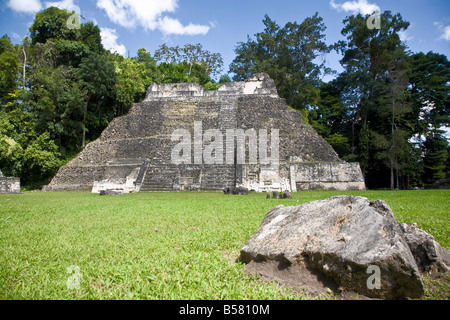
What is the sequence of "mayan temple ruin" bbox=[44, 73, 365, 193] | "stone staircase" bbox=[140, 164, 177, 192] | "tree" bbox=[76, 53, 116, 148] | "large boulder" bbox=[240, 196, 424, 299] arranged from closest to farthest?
"large boulder" bbox=[240, 196, 424, 299], "stone staircase" bbox=[140, 164, 177, 192], "mayan temple ruin" bbox=[44, 73, 365, 193], "tree" bbox=[76, 53, 116, 148]

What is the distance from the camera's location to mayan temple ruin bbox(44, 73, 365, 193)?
43.3 ft

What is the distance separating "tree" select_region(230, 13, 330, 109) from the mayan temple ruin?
4269 mm

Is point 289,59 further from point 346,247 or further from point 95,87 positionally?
point 346,247

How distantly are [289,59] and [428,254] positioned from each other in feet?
87.9

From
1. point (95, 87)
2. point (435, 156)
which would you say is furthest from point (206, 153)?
point (435, 156)

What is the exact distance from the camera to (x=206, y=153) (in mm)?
15125

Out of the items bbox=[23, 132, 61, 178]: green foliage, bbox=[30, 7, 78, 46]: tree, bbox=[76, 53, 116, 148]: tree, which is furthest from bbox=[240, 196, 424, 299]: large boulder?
bbox=[30, 7, 78, 46]: tree

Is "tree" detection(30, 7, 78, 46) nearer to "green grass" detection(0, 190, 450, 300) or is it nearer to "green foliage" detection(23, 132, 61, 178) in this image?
"green foliage" detection(23, 132, 61, 178)

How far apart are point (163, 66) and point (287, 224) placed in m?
34.2

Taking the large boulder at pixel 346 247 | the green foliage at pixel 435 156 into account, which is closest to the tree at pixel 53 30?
the large boulder at pixel 346 247

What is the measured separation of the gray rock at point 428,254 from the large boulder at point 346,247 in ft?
0.79

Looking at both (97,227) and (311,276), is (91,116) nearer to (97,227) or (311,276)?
(97,227)

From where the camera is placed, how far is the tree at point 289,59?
25.2 metres

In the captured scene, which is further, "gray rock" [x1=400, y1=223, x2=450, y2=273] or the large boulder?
"gray rock" [x1=400, y1=223, x2=450, y2=273]
